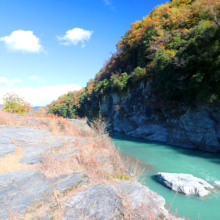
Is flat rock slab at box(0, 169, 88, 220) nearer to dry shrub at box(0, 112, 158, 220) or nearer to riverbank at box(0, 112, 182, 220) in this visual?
riverbank at box(0, 112, 182, 220)

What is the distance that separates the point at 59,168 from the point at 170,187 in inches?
175

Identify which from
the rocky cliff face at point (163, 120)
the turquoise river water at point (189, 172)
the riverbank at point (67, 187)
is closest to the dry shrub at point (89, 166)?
the riverbank at point (67, 187)

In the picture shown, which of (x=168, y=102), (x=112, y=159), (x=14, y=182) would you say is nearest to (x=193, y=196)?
(x=112, y=159)

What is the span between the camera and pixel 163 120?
18.5 metres

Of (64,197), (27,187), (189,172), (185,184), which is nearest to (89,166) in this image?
(64,197)

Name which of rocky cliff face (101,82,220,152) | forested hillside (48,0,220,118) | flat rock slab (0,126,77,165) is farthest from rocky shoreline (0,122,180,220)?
rocky cliff face (101,82,220,152)

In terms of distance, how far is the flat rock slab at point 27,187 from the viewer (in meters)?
3.00

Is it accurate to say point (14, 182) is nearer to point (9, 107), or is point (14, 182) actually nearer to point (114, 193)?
point (114, 193)

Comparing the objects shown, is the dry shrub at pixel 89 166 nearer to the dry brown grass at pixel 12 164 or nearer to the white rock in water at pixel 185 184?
the dry brown grass at pixel 12 164

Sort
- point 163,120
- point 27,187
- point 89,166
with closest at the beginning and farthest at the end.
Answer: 1. point 27,187
2. point 89,166
3. point 163,120

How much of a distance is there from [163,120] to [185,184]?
12.8 metres

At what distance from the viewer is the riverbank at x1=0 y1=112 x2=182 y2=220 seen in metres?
2.98

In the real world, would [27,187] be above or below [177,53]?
below

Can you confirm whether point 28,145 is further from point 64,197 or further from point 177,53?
point 177,53
